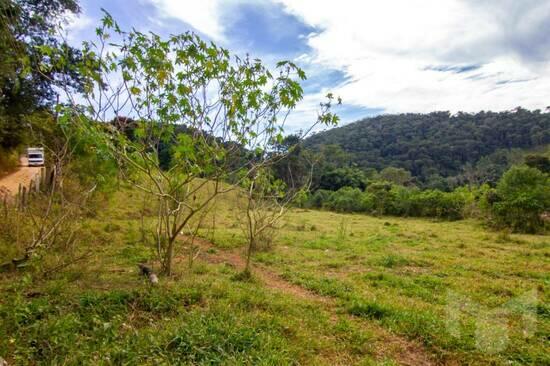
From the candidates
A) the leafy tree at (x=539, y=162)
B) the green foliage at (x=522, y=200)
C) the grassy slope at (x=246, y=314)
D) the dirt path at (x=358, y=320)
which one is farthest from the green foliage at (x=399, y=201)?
the dirt path at (x=358, y=320)

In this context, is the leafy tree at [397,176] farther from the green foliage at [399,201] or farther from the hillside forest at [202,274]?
the hillside forest at [202,274]

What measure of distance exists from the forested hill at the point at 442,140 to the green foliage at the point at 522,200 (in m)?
40.5

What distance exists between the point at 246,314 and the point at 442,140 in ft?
262

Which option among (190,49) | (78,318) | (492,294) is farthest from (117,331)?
→ (492,294)

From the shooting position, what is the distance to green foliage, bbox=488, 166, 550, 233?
18047 mm

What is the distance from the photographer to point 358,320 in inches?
194

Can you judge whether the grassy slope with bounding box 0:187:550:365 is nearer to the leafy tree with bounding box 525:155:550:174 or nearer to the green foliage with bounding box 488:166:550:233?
the green foliage with bounding box 488:166:550:233

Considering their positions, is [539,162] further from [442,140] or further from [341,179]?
[442,140]

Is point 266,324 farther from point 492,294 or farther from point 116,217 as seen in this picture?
point 116,217

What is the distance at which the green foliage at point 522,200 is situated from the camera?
18047 millimetres

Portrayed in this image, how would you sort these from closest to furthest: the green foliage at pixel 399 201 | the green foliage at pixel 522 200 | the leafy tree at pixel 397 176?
the green foliage at pixel 522 200
the green foliage at pixel 399 201
the leafy tree at pixel 397 176

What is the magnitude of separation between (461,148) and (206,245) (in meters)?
73.1

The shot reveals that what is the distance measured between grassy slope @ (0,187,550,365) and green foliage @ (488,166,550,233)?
11.8 metres

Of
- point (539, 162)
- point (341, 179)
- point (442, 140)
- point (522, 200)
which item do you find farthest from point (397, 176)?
point (522, 200)
